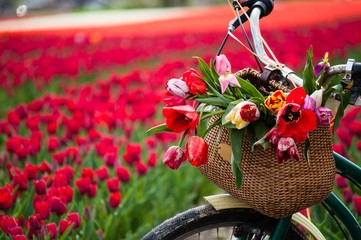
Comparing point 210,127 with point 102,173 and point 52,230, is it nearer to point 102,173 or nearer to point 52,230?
point 52,230

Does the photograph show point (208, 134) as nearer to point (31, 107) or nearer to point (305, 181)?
point (305, 181)

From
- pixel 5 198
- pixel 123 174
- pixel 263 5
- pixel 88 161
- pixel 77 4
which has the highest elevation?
pixel 263 5

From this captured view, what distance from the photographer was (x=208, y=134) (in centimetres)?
169

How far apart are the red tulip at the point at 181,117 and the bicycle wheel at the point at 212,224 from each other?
34 cm

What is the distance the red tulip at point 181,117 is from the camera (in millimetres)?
1487

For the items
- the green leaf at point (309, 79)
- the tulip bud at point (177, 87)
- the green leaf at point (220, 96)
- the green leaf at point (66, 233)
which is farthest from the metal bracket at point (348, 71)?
the green leaf at point (66, 233)

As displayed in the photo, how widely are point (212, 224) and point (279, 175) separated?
30 centimetres

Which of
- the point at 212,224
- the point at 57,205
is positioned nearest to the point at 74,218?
the point at 57,205

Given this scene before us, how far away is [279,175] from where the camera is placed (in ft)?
5.13

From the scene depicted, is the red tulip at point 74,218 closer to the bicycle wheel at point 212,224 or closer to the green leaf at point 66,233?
the green leaf at point 66,233

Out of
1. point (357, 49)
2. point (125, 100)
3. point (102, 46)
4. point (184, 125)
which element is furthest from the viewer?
point (102, 46)

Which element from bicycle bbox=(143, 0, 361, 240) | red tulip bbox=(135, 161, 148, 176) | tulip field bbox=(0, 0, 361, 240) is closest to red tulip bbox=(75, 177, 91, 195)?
tulip field bbox=(0, 0, 361, 240)

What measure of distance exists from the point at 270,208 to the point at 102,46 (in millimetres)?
7966

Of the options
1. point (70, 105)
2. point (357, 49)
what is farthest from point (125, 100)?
point (357, 49)
